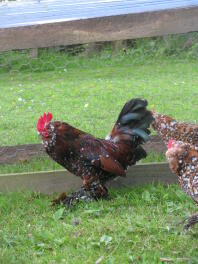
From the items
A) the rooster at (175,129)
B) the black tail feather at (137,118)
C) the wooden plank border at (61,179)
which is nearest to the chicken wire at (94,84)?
the wooden plank border at (61,179)

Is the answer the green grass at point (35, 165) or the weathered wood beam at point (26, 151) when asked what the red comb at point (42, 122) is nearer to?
the green grass at point (35, 165)

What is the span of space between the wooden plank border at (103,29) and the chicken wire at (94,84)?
1.40 m

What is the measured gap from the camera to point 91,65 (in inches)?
272

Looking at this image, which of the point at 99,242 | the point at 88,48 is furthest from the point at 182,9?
the point at 88,48

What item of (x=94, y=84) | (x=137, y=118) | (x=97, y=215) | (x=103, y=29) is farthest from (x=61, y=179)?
(x=94, y=84)

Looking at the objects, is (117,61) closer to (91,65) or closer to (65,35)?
(91,65)

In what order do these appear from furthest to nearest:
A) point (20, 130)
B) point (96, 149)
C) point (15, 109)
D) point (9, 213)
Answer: point (15, 109) < point (20, 130) < point (96, 149) < point (9, 213)

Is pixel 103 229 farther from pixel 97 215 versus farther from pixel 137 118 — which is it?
pixel 137 118

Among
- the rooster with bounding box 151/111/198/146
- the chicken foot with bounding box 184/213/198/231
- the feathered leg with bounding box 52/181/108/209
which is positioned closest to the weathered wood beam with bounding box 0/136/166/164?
the rooster with bounding box 151/111/198/146

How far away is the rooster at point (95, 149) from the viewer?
3.72 m

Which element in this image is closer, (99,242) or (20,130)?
(99,242)

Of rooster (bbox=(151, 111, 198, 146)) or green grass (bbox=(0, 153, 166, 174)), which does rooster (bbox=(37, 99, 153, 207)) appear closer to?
rooster (bbox=(151, 111, 198, 146))

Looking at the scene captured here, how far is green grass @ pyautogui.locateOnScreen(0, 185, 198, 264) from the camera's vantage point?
2.79m

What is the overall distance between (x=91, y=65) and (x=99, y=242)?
14.1 feet
